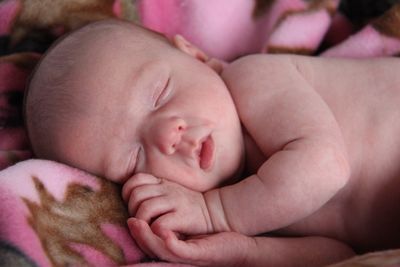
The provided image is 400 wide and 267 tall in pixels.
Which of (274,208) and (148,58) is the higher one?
(148,58)

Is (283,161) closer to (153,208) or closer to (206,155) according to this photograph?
(206,155)

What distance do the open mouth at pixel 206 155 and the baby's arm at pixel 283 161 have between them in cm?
6

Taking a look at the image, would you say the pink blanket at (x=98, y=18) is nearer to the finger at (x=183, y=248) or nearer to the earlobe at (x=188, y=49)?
the finger at (x=183, y=248)

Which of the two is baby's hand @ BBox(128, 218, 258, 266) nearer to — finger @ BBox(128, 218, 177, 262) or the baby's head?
finger @ BBox(128, 218, 177, 262)

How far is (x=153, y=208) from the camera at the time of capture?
1.02 m

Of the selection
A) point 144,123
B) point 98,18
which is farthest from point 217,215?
point 98,18

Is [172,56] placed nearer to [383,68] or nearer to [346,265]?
[383,68]

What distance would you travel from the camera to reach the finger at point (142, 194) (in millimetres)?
1048

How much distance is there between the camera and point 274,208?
3.36 feet

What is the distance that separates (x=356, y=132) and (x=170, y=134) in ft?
1.21

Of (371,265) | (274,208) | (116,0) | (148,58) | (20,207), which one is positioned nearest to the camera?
(371,265)

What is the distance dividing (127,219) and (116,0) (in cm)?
63

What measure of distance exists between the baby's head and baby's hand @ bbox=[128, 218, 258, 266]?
0.40 feet

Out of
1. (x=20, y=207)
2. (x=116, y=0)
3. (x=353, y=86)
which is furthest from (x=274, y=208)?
(x=116, y=0)
